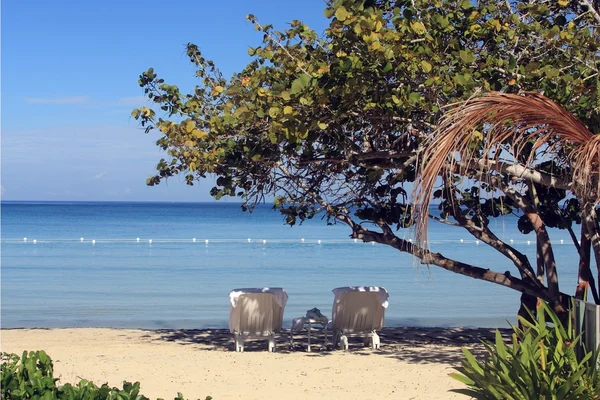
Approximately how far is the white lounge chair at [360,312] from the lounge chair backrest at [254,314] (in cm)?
87

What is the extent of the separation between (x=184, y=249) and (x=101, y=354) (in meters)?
24.7

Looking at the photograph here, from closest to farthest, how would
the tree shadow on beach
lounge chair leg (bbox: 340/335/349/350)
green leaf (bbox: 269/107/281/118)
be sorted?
green leaf (bbox: 269/107/281/118) < the tree shadow on beach < lounge chair leg (bbox: 340/335/349/350)

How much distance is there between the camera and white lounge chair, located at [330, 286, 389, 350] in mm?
10078

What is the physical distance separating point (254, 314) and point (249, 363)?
4.17 ft

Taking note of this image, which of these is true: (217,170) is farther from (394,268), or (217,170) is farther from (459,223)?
(394,268)

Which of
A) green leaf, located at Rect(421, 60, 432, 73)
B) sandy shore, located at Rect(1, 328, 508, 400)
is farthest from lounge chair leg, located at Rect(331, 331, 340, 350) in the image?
green leaf, located at Rect(421, 60, 432, 73)

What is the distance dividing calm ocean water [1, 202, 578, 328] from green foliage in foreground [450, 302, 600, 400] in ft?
3.06

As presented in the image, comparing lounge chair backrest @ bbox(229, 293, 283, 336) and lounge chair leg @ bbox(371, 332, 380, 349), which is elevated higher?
lounge chair backrest @ bbox(229, 293, 283, 336)

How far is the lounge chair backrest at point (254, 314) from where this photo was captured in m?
9.90

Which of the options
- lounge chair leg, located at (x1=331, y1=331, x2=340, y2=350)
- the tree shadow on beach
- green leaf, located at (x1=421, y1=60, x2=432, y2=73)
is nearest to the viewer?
green leaf, located at (x1=421, y1=60, x2=432, y2=73)

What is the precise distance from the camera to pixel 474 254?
3158 centimetres

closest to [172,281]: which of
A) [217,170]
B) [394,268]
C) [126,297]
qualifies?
[126,297]

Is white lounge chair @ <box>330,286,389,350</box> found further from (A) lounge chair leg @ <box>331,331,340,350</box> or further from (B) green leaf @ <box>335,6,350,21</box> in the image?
(B) green leaf @ <box>335,6,350,21</box>

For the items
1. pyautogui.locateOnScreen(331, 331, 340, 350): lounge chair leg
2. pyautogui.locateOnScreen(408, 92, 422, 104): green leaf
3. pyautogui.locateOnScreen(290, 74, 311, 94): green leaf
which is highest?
pyautogui.locateOnScreen(290, 74, 311, 94): green leaf
